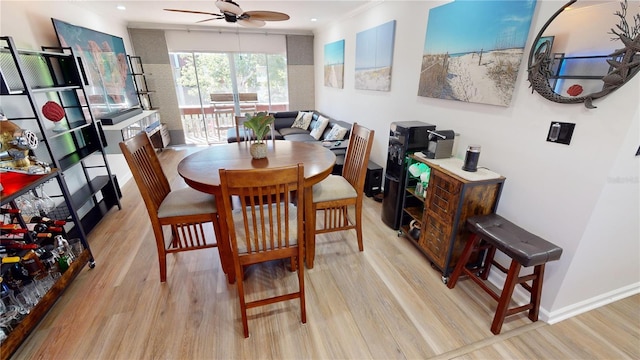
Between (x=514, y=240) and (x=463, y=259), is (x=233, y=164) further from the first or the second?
(x=514, y=240)

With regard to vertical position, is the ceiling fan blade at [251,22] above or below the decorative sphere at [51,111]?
above

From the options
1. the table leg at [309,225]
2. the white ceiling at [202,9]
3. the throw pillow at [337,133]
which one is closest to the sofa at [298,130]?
the throw pillow at [337,133]

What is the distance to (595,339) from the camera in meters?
1.53

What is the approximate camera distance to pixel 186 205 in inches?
72.8

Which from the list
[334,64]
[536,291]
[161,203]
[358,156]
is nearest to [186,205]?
[161,203]

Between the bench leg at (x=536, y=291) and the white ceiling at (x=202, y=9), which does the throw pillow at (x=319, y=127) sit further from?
the bench leg at (x=536, y=291)

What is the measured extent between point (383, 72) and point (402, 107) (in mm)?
601

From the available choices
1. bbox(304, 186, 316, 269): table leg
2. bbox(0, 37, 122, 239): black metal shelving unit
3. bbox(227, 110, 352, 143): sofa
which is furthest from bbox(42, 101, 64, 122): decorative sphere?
bbox(304, 186, 316, 269): table leg

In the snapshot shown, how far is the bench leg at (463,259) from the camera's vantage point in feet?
5.66

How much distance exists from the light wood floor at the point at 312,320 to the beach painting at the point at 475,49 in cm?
141

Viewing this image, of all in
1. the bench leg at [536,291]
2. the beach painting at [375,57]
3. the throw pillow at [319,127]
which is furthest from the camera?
the throw pillow at [319,127]

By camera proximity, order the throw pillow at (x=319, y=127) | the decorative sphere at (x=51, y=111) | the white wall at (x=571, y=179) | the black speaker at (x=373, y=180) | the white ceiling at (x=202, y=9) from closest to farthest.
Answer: the white wall at (x=571, y=179)
the decorative sphere at (x=51, y=111)
the black speaker at (x=373, y=180)
the white ceiling at (x=202, y=9)
the throw pillow at (x=319, y=127)

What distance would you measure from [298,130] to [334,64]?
1.42 m

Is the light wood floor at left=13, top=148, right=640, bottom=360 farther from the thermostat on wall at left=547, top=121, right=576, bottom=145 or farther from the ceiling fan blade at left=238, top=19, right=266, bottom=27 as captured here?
the ceiling fan blade at left=238, top=19, right=266, bottom=27
